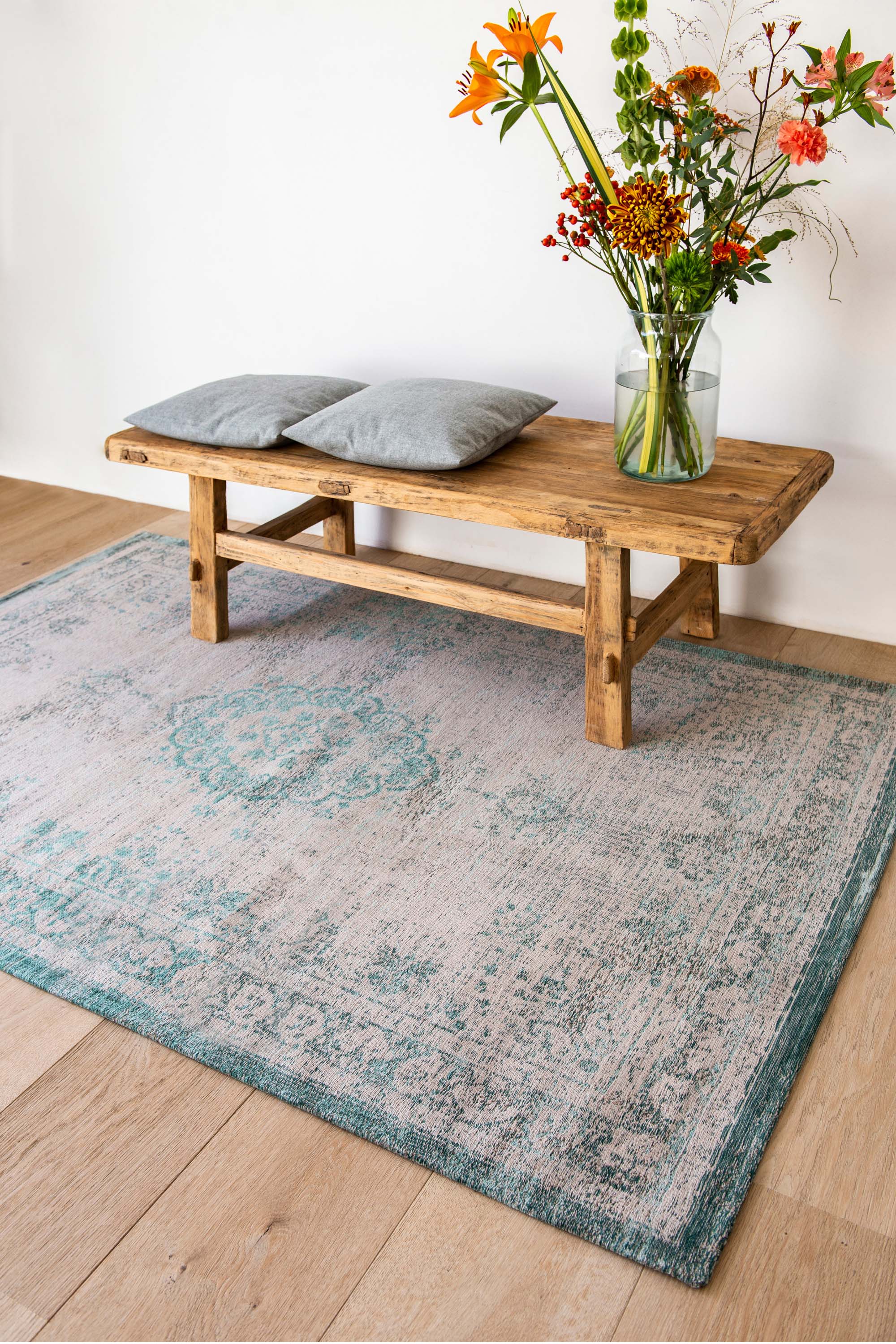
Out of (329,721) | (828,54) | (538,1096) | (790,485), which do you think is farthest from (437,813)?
(828,54)

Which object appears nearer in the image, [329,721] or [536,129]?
[329,721]

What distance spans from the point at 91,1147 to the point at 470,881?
0.66 m

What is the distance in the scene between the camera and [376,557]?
2977 mm

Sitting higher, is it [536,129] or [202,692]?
[536,129]

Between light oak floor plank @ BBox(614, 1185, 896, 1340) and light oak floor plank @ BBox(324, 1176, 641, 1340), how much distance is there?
43 mm

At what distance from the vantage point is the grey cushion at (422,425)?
2072mm

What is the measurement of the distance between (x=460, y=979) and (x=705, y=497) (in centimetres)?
96

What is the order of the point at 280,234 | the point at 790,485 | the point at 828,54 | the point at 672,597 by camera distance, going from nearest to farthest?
the point at 828,54 < the point at 790,485 < the point at 672,597 < the point at 280,234

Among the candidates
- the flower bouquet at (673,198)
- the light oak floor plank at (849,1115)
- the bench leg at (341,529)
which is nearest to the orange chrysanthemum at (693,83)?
the flower bouquet at (673,198)

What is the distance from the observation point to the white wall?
2307mm

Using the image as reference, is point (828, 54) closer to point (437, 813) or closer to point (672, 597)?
point (672, 597)

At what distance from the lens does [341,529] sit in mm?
2799

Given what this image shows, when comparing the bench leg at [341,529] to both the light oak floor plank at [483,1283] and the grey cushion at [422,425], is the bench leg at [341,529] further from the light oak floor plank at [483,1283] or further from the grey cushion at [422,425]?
the light oak floor plank at [483,1283]

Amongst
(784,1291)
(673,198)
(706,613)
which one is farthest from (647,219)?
(784,1291)
